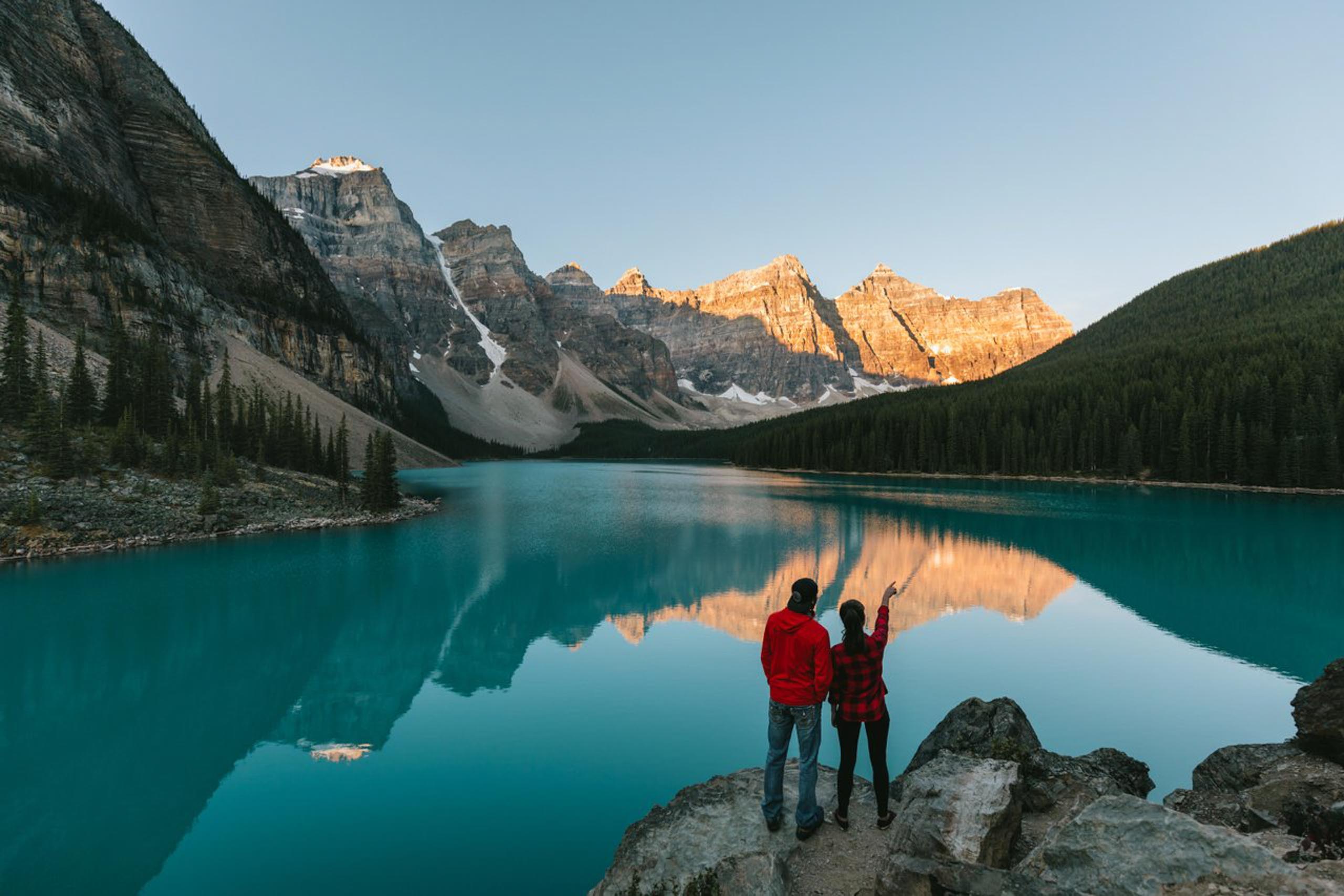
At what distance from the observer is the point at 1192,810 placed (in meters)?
7.86

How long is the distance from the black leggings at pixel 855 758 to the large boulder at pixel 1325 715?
567 centimetres

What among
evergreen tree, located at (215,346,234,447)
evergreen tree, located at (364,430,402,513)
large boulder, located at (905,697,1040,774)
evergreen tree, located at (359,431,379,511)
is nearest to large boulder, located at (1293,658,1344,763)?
large boulder, located at (905,697,1040,774)

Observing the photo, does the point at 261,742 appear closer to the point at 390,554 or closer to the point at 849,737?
the point at 849,737

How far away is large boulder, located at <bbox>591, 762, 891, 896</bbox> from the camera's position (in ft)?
20.5

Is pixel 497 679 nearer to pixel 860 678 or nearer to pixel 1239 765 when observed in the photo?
pixel 860 678

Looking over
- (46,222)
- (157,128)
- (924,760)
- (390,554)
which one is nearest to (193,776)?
(924,760)

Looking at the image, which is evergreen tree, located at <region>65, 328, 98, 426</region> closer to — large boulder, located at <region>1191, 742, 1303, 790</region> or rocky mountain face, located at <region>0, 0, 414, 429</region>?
rocky mountain face, located at <region>0, 0, 414, 429</region>

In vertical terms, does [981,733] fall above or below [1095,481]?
below

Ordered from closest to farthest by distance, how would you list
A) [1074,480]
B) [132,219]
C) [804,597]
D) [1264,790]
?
[804,597]
[1264,790]
[132,219]
[1074,480]

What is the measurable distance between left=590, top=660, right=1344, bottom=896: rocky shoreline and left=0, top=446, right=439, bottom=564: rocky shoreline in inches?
1453

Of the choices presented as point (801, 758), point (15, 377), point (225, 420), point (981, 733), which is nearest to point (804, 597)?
point (801, 758)

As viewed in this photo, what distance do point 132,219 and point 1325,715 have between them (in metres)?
115

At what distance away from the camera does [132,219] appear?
Answer: 83.6m

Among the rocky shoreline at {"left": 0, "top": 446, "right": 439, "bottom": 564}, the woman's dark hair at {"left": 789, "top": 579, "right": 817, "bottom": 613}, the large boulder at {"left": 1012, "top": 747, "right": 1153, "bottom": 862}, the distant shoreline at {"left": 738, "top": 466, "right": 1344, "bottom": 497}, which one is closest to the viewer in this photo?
the woman's dark hair at {"left": 789, "top": 579, "right": 817, "bottom": 613}
